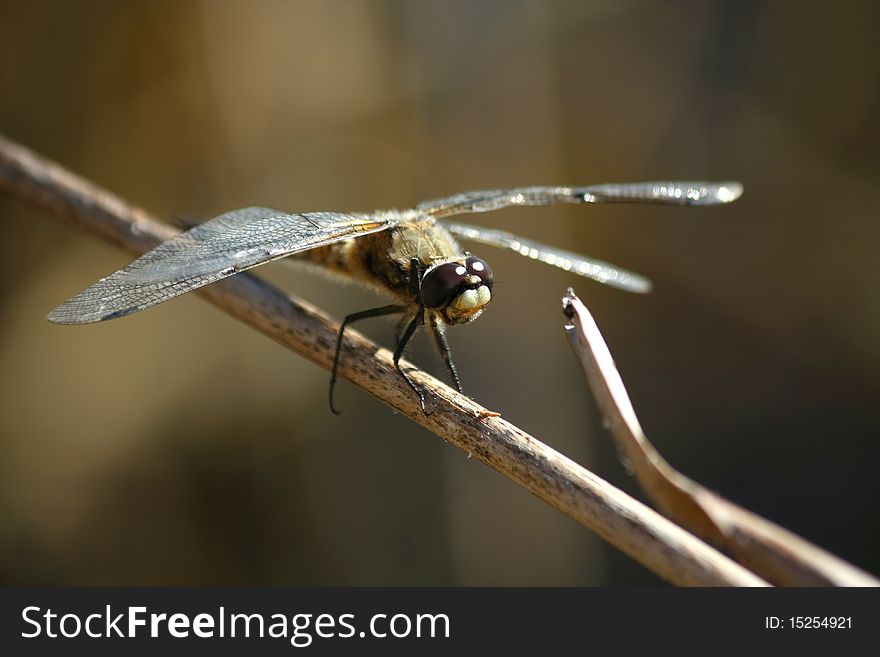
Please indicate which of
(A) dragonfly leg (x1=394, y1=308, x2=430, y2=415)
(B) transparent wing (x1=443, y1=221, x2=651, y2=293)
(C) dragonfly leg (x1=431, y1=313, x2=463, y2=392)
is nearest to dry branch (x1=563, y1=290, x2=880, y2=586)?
(A) dragonfly leg (x1=394, y1=308, x2=430, y2=415)

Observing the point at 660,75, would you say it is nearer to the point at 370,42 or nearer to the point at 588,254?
the point at 588,254

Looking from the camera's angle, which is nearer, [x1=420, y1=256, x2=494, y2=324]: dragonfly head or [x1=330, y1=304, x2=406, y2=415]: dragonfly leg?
[x1=330, y1=304, x2=406, y2=415]: dragonfly leg

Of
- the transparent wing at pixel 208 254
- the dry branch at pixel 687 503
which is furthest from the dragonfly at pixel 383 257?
the dry branch at pixel 687 503

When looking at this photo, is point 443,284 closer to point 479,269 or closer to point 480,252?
point 479,269

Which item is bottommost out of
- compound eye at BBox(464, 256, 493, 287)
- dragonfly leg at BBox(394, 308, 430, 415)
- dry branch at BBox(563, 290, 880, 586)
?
dry branch at BBox(563, 290, 880, 586)

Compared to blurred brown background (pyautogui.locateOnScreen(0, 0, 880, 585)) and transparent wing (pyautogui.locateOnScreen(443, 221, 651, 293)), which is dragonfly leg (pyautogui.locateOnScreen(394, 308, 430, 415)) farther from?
blurred brown background (pyautogui.locateOnScreen(0, 0, 880, 585))

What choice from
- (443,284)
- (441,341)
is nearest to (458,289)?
(443,284)

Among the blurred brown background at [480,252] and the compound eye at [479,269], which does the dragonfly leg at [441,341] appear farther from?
the blurred brown background at [480,252]
